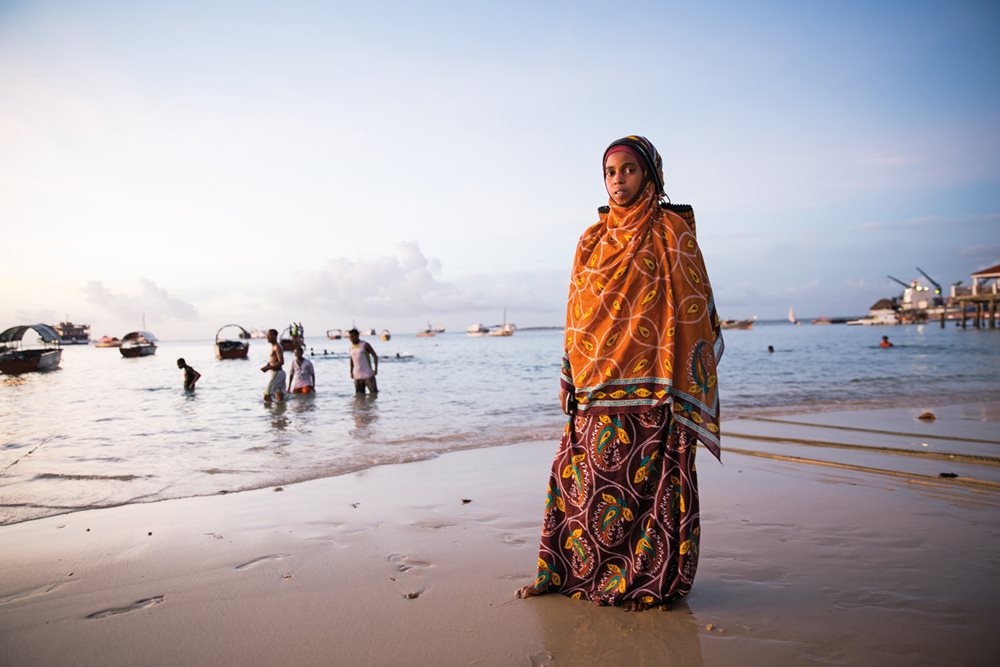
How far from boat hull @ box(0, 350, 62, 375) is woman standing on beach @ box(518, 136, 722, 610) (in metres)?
34.8

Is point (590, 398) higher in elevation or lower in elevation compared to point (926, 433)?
higher

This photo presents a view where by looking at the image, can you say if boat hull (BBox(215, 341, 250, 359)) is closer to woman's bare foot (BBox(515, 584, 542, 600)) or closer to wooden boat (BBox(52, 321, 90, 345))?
woman's bare foot (BBox(515, 584, 542, 600))

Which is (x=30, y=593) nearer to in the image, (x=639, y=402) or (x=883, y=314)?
(x=639, y=402)

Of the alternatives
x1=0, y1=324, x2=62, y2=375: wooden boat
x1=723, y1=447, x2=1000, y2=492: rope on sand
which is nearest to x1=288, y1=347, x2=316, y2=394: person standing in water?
x1=723, y1=447, x2=1000, y2=492: rope on sand

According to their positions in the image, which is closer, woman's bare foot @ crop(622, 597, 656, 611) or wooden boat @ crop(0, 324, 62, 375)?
woman's bare foot @ crop(622, 597, 656, 611)

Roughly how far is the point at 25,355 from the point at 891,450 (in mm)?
35702

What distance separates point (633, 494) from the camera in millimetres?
2674

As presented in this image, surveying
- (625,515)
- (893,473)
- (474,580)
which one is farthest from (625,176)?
(893,473)

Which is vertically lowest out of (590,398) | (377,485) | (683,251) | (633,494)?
(377,485)

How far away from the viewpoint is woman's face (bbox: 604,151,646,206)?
2676mm

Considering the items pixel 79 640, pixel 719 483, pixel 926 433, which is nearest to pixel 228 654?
Answer: pixel 79 640

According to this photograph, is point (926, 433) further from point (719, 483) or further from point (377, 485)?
point (377, 485)

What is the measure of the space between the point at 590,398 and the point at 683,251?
79cm

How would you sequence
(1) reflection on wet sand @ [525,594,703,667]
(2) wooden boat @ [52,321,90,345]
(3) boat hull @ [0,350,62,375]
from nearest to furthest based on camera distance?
(1) reflection on wet sand @ [525,594,703,667]
(3) boat hull @ [0,350,62,375]
(2) wooden boat @ [52,321,90,345]
